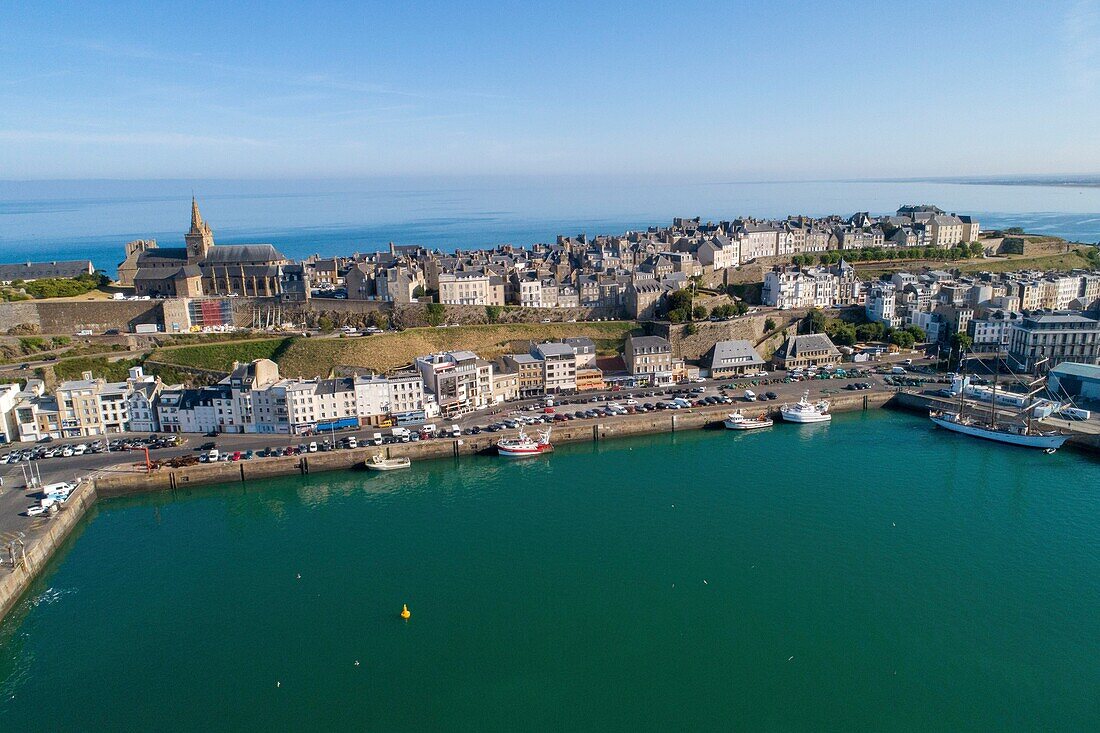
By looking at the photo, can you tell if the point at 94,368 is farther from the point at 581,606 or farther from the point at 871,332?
the point at 871,332

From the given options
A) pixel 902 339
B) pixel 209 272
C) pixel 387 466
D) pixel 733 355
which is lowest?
pixel 387 466

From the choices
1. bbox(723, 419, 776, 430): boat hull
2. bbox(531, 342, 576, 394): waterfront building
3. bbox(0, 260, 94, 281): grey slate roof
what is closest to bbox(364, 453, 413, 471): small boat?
bbox(531, 342, 576, 394): waterfront building

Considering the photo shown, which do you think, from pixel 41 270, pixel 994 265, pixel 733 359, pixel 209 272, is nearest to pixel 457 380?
pixel 733 359

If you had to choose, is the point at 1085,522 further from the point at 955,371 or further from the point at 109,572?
the point at 109,572

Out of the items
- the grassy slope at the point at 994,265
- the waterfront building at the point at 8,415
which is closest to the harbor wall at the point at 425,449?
the waterfront building at the point at 8,415

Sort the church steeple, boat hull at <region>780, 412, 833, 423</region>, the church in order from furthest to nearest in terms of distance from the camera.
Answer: the church steeple < the church < boat hull at <region>780, 412, 833, 423</region>

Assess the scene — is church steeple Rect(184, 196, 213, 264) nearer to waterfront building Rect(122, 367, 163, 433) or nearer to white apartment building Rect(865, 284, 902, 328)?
waterfront building Rect(122, 367, 163, 433)

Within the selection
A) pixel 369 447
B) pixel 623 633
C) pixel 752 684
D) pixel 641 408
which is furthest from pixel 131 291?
pixel 752 684
